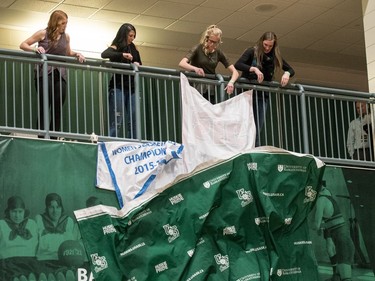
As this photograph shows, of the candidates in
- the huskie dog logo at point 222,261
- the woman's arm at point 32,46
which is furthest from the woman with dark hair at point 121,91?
the huskie dog logo at point 222,261

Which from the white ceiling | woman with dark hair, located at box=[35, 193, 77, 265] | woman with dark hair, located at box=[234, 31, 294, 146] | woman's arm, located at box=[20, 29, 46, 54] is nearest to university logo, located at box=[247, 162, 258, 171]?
woman with dark hair, located at box=[234, 31, 294, 146]

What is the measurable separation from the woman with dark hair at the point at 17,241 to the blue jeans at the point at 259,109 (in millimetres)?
3859

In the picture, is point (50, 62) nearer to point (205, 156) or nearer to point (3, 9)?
point (205, 156)

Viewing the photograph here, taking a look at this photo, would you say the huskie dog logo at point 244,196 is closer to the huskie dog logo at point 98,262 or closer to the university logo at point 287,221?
the university logo at point 287,221

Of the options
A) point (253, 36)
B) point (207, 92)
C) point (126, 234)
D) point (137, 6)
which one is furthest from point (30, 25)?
point (126, 234)

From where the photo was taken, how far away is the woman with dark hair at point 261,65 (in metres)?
15.6

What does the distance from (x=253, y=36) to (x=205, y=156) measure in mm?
7719

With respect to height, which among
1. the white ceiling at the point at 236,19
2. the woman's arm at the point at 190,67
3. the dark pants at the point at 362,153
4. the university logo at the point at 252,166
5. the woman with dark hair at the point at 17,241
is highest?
the white ceiling at the point at 236,19

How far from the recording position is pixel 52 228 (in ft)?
45.1

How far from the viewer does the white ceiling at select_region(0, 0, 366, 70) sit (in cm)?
1983

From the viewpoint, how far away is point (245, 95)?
15.5 m

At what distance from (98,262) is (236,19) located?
856cm

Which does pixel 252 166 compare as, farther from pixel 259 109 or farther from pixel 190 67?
pixel 190 67

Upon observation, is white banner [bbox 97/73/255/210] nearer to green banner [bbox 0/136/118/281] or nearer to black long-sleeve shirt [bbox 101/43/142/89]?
green banner [bbox 0/136/118/281]
